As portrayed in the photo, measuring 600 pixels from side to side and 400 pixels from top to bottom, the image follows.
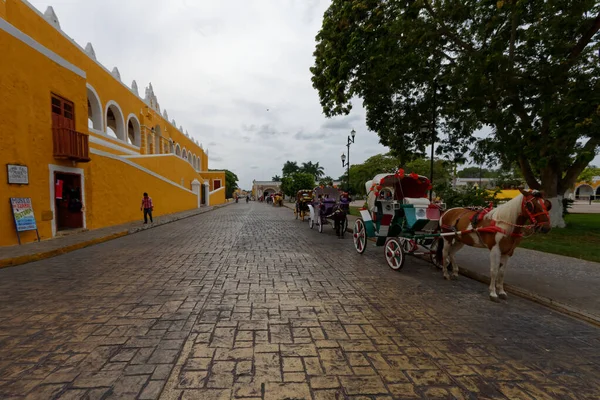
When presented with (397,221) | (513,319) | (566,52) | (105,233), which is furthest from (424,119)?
(105,233)

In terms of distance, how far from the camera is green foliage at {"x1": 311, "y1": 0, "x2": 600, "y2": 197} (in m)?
8.42

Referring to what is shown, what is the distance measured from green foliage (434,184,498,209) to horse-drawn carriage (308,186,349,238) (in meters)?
4.46

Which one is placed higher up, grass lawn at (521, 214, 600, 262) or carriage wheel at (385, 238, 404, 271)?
carriage wheel at (385, 238, 404, 271)

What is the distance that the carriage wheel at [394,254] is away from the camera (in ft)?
19.3

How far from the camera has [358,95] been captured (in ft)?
43.0

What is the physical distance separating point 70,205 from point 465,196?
15130 mm

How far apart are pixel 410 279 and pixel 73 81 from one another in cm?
1322

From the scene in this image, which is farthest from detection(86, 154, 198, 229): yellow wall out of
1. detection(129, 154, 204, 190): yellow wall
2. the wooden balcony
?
detection(129, 154, 204, 190): yellow wall

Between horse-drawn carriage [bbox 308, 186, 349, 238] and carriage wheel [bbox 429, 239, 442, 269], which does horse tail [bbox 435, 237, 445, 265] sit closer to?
carriage wheel [bbox 429, 239, 442, 269]

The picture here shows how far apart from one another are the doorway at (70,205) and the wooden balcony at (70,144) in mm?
914

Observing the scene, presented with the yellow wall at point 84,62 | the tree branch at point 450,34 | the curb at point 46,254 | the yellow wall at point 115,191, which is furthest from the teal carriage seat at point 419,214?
the yellow wall at point 84,62

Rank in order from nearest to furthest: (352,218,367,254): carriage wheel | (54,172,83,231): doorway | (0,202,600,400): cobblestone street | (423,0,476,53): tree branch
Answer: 1. (0,202,600,400): cobblestone street
2. (352,218,367,254): carriage wheel
3. (423,0,476,53): tree branch
4. (54,172,83,231): doorway

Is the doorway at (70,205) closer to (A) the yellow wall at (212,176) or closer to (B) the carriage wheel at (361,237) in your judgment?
(B) the carriage wheel at (361,237)

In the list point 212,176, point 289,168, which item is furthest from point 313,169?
point 212,176
